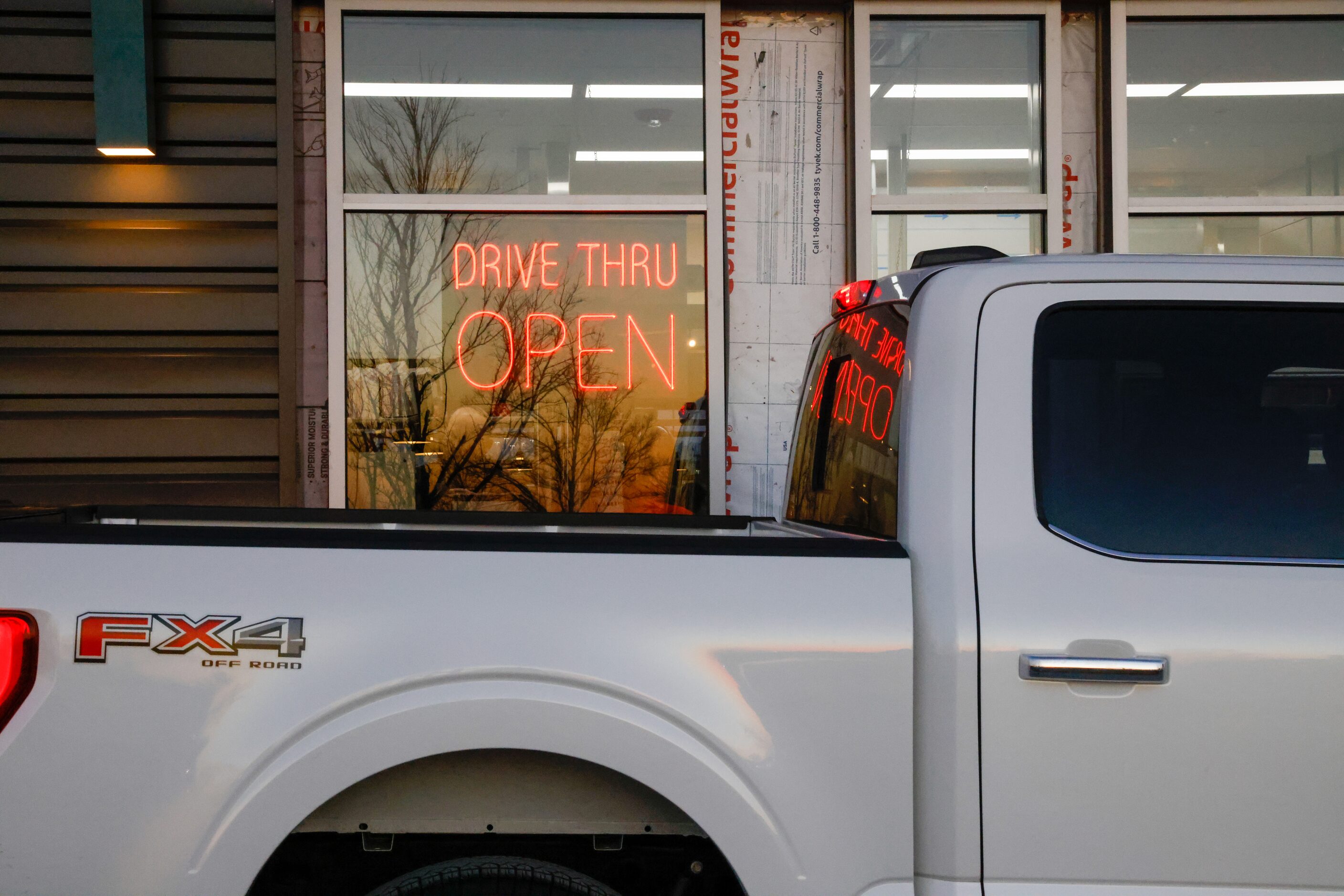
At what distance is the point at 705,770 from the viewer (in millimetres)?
1640

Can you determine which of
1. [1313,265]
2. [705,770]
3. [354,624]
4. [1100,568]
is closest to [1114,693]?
[1100,568]

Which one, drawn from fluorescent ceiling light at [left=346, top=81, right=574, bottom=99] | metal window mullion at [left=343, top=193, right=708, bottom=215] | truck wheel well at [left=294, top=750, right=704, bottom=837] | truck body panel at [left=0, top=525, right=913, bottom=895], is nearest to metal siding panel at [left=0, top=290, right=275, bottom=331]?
metal window mullion at [left=343, top=193, right=708, bottom=215]

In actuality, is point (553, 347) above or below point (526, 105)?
below

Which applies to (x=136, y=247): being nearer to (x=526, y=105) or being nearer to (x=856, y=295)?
(x=526, y=105)

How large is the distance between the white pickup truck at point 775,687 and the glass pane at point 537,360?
4.30 meters

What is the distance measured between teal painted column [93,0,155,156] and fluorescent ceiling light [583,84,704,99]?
252 centimetres

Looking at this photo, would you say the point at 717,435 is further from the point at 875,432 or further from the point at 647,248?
the point at 875,432

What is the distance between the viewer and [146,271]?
19.1ft

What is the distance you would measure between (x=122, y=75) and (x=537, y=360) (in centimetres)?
281

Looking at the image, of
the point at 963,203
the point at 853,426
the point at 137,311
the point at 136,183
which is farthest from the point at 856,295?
the point at 136,183

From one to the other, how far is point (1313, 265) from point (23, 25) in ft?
21.7

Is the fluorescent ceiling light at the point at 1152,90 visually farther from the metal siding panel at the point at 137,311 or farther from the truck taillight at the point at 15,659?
the truck taillight at the point at 15,659

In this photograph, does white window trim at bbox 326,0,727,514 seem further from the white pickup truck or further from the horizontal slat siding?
the white pickup truck

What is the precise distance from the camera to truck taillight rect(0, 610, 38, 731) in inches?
62.5
